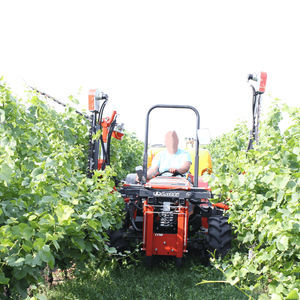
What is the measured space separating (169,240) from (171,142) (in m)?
1.35

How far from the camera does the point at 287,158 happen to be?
274cm

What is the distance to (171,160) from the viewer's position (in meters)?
5.61

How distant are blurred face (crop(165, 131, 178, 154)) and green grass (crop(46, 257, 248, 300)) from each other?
4.99 ft

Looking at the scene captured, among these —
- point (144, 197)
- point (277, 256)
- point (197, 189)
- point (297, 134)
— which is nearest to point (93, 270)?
point (144, 197)

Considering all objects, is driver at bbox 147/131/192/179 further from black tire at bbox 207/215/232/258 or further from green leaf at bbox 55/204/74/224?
green leaf at bbox 55/204/74/224

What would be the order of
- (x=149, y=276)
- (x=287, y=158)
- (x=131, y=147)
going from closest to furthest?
1. (x=287, y=158)
2. (x=149, y=276)
3. (x=131, y=147)

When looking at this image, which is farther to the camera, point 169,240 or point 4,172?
point 169,240

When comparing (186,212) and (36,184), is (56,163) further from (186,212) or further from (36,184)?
(186,212)

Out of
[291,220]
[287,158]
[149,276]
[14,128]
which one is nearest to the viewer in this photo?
[291,220]

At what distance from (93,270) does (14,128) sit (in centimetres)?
250

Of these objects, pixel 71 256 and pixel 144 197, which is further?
pixel 144 197

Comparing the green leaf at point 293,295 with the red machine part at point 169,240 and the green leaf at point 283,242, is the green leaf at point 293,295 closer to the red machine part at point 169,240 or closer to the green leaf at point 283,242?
the green leaf at point 283,242

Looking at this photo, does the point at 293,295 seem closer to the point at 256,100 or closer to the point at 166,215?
the point at 166,215

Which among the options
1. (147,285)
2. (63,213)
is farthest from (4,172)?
(147,285)
